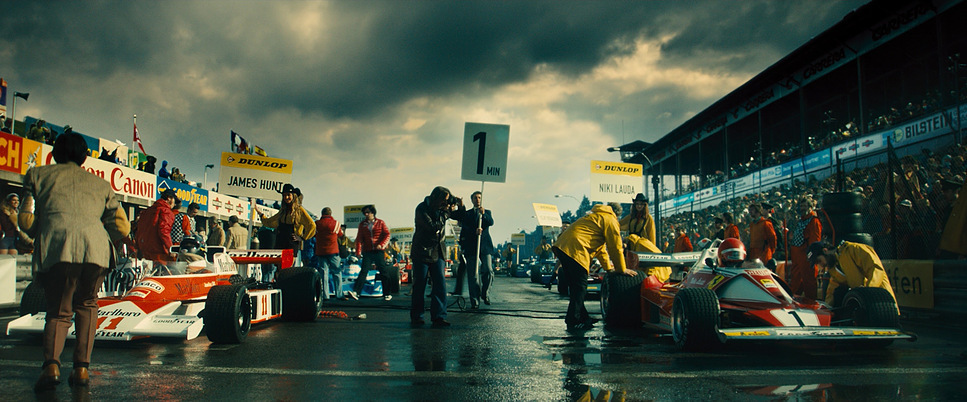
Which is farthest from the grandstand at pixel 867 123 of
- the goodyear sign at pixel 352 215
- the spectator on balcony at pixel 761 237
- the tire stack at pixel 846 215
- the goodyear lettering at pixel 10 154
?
the goodyear lettering at pixel 10 154

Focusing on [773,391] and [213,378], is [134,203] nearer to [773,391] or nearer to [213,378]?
[213,378]

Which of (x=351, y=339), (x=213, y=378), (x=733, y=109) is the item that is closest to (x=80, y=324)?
(x=213, y=378)

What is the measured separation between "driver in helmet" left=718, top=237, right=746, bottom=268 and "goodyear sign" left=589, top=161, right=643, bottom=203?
9.69 m

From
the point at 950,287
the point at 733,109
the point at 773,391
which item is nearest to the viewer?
the point at 773,391

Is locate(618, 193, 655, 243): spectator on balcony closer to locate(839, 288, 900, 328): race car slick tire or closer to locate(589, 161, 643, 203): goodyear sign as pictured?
locate(839, 288, 900, 328): race car slick tire

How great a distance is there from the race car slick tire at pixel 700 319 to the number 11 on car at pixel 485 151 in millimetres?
5071

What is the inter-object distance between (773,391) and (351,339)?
3964 mm

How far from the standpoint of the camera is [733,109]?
36938 millimetres

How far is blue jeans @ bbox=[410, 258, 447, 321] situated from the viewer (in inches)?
307

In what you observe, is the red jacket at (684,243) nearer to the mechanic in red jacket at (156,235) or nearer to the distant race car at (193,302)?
the distant race car at (193,302)

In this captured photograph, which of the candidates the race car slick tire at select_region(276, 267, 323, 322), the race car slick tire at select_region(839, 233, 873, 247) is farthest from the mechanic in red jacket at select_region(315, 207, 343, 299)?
the race car slick tire at select_region(839, 233, 873, 247)

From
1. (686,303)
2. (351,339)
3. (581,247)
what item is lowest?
(351,339)

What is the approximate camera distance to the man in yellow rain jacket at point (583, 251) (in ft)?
24.2

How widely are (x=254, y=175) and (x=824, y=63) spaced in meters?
24.7
